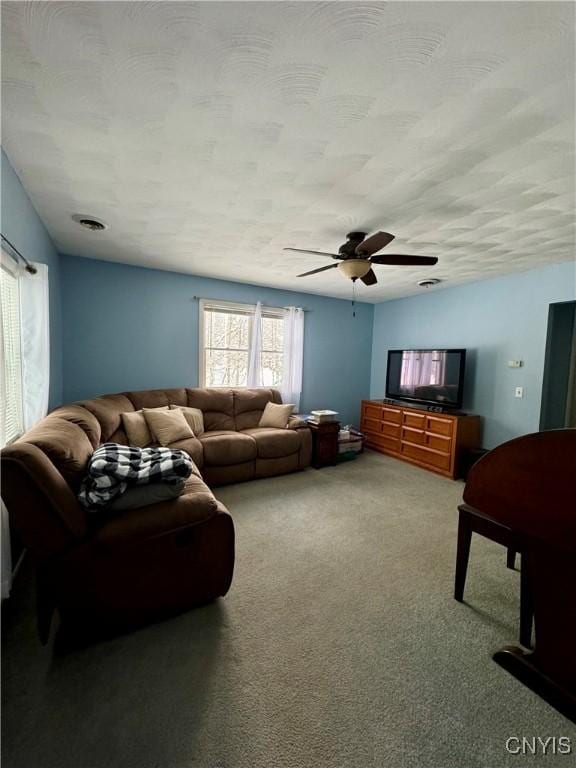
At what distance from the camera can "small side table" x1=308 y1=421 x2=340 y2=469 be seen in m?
3.97

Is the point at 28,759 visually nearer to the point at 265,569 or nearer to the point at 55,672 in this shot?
the point at 55,672

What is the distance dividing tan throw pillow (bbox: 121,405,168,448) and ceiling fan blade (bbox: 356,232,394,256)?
2645 mm

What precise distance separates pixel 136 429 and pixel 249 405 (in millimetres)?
1503

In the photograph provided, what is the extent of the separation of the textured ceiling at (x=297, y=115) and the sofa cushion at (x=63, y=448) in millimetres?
1472

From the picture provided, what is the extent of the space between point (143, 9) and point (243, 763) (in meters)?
2.45

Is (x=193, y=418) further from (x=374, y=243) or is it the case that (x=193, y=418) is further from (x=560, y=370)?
(x=560, y=370)

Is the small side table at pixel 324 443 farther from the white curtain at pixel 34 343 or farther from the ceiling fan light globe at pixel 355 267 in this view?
the white curtain at pixel 34 343

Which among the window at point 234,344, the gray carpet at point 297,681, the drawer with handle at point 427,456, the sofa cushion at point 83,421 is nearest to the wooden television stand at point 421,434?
the drawer with handle at point 427,456

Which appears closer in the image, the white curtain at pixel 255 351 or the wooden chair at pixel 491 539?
the wooden chair at pixel 491 539

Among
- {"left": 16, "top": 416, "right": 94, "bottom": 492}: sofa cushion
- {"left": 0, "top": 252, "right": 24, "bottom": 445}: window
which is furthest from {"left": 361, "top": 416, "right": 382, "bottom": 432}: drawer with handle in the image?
{"left": 0, "top": 252, "right": 24, "bottom": 445}: window

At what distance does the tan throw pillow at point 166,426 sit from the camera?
3.17 meters

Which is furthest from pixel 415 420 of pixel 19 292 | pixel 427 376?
pixel 19 292

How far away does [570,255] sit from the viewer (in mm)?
2939

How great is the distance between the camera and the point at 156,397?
3.67 meters
